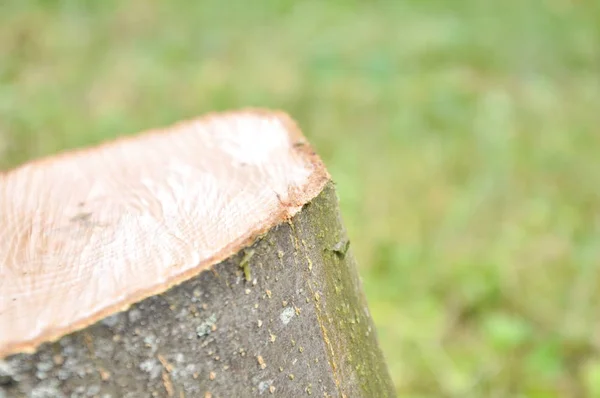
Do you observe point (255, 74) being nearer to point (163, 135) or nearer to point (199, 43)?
point (199, 43)

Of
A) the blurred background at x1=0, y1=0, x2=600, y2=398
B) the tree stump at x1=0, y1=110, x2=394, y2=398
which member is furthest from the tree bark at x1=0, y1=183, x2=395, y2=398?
the blurred background at x1=0, y1=0, x2=600, y2=398

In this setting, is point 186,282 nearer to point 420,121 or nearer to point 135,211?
point 135,211

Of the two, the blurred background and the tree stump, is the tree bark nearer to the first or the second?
the tree stump

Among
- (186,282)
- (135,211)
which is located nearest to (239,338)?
(186,282)

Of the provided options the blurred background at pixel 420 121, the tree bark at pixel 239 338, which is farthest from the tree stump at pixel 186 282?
the blurred background at pixel 420 121

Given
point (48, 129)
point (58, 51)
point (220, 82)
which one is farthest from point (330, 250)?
point (58, 51)

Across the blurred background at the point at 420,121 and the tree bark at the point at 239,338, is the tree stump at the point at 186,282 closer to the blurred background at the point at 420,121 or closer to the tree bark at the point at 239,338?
the tree bark at the point at 239,338
